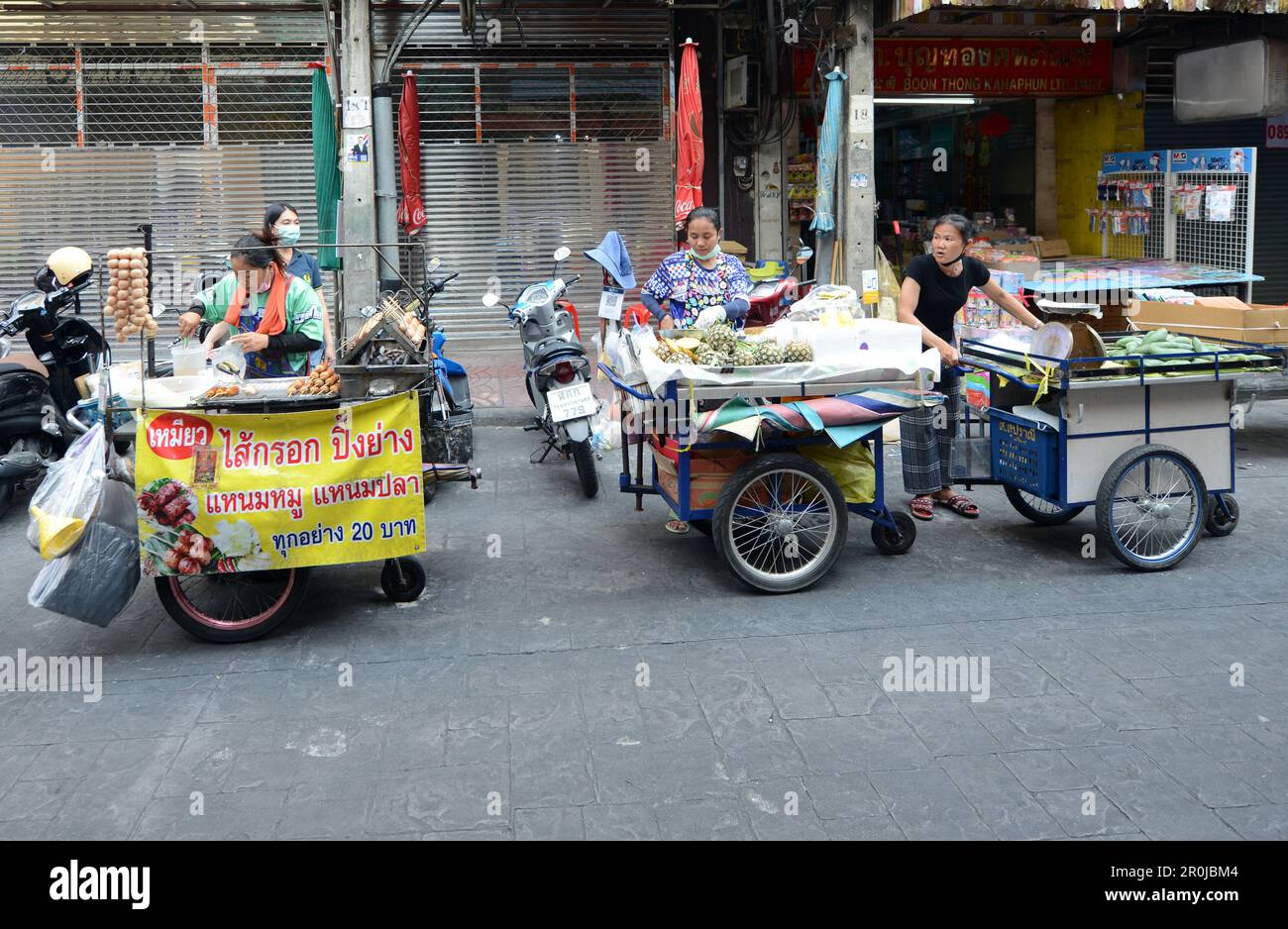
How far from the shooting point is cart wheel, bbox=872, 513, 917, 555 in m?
6.65

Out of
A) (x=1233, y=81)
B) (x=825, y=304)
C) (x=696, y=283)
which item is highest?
(x=1233, y=81)

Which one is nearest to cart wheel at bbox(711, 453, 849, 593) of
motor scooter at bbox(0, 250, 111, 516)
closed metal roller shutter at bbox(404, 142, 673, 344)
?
motor scooter at bbox(0, 250, 111, 516)

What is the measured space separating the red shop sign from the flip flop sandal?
714cm

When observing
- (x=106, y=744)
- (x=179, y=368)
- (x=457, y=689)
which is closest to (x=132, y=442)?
(x=179, y=368)

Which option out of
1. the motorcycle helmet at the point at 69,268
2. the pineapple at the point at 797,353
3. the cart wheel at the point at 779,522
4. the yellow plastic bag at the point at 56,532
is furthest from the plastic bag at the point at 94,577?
the motorcycle helmet at the point at 69,268

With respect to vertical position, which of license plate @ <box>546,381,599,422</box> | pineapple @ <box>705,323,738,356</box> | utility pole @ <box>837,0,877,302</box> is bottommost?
license plate @ <box>546,381,599,422</box>

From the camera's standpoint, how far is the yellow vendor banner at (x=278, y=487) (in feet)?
16.9

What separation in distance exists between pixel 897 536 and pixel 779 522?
3.27 feet

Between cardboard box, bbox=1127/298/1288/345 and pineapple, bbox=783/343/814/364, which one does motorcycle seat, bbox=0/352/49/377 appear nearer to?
pineapple, bbox=783/343/814/364

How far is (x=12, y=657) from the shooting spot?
17.5 ft

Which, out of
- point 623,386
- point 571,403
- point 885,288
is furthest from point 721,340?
point 885,288

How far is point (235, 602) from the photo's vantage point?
18.6 ft

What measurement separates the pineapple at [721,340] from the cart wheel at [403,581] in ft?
5.83

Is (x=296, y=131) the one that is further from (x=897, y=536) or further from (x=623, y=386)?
(x=897, y=536)
